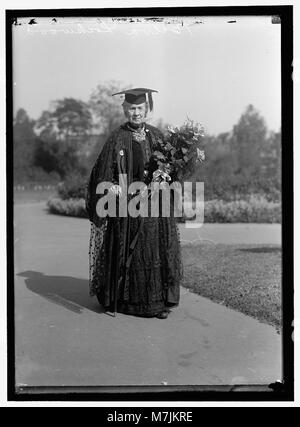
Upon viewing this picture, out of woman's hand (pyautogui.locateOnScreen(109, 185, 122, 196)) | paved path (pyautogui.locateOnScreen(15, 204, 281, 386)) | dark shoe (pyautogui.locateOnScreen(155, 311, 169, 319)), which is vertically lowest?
paved path (pyautogui.locateOnScreen(15, 204, 281, 386))

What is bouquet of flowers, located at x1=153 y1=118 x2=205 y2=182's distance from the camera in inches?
151

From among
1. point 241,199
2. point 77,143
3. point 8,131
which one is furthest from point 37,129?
point 241,199

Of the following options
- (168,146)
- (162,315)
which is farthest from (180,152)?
(162,315)

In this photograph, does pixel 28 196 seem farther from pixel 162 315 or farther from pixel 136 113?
pixel 162 315

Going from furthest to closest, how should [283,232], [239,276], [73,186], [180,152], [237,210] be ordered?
[237,210] < [73,186] < [239,276] < [180,152] < [283,232]

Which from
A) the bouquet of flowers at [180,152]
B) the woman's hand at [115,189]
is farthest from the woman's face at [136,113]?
the woman's hand at [115,189]

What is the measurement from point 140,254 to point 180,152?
1005mm

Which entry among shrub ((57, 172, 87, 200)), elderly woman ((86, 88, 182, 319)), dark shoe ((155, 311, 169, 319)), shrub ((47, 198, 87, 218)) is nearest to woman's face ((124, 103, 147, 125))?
elderly woman ((86, 88, 182, 319))

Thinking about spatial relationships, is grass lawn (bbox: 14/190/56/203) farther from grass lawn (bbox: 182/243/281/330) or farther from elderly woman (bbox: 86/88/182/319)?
grass lawn (bbox: 182/243/281/330)

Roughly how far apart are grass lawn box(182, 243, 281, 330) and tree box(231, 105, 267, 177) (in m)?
1.81

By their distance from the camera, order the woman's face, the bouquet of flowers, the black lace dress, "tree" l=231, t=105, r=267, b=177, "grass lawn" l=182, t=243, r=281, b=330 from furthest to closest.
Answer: "tree" l=231, t=105, r=267, b=177 → "grass lawn" l=182, t=243, r=281, b=330 → the black lace dress → the woman's face → the bouquet of flowers

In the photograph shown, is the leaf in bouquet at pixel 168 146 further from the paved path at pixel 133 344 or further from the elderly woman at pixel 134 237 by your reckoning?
the paved path at pixel 133 344

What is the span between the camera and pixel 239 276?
5.86 meters

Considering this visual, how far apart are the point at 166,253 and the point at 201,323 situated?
725 millimetres
